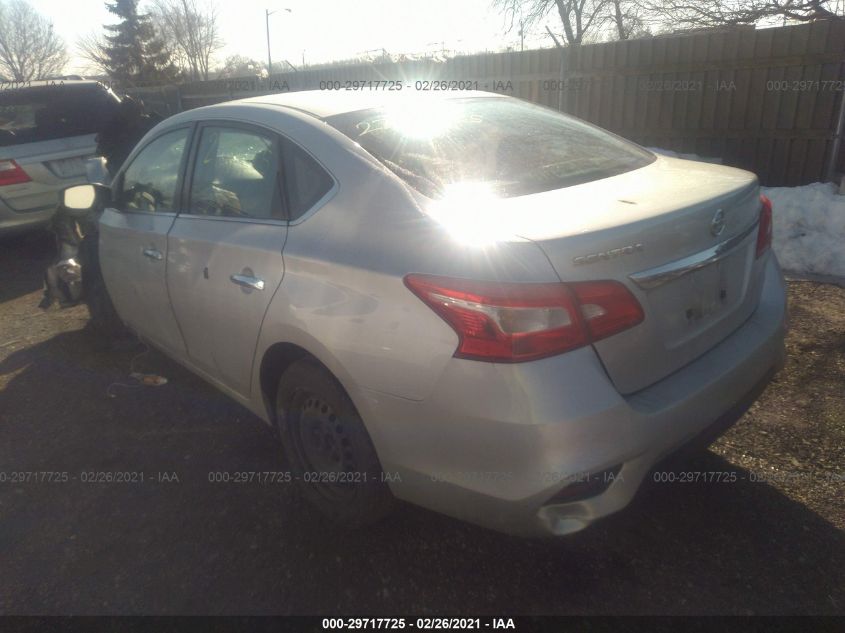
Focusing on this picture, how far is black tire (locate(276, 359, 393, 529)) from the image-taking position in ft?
7.39

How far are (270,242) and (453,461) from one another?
1.14m

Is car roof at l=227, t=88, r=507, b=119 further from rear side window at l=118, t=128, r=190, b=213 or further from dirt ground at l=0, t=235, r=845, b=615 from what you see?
dirt ground at l=0, t=235, r=845, b=615

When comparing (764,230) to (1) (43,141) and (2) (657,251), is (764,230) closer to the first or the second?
(2) (657,251)

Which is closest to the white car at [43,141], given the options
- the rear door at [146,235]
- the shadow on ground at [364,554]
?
the rear door at [146,235]

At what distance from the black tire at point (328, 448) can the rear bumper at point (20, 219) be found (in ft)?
18.2

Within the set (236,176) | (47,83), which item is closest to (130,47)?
(47,83)

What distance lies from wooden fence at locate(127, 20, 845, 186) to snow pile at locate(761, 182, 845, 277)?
1.35 meters

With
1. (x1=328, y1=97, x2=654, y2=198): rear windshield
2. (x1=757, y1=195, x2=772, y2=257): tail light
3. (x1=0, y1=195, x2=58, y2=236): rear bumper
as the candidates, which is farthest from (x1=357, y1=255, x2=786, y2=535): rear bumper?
(x1=0, y1=195, x2=58, y2=236): rear bumper

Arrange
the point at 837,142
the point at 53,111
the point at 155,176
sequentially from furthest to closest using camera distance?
the point at 53,111 → the point at 837,142 → the point at 155,176

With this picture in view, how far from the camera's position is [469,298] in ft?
5.86

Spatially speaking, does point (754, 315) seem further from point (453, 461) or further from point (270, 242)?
point (270, 242)

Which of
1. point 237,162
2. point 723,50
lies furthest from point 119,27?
point 237,162

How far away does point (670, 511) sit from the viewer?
2555mm

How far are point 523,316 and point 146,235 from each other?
2.42 m
